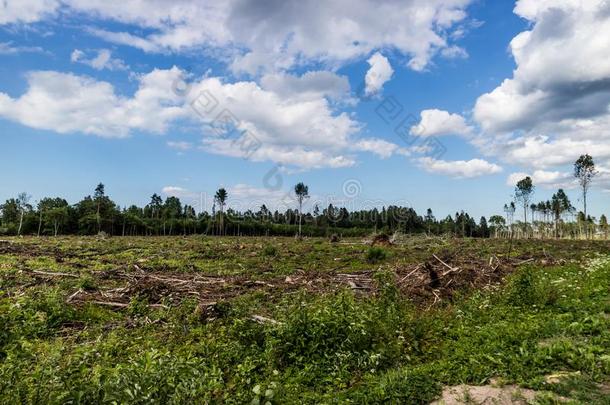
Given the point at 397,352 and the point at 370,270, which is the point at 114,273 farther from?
the point at 397,352

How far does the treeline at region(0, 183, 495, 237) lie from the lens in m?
70.8

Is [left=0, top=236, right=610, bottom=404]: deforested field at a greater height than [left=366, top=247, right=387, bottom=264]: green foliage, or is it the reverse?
[left=366, top=247, right=387, bottom=264]: green foliage

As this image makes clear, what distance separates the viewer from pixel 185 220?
291ft

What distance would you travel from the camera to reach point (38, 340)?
774 centimetres

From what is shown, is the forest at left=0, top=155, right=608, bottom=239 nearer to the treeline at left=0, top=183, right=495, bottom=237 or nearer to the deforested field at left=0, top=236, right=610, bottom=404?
the treeline at left=0, top=183, right=495, bottom=237

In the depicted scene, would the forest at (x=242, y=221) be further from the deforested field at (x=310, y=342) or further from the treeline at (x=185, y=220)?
the deforested field at (x=310, y=342)

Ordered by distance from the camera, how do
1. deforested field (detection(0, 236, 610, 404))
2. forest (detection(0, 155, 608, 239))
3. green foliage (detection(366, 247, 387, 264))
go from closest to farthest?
deforested field (detection(0, 236, 610, 404)) < green foliage (detection(366, 247, 387, 264)) < forest (detection(0, 155, 608, 239))

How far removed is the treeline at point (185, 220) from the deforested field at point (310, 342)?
116 feet

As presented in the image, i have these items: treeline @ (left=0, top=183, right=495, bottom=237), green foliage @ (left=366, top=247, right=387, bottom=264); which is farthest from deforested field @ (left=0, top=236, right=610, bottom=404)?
treeline @ (left=0, top=183, right=495, bottom=237)

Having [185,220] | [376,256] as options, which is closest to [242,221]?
[185,220]

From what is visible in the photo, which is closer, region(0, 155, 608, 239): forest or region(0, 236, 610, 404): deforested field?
region(0, 236, 610, 404): deforested field

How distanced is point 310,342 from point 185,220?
86.3m

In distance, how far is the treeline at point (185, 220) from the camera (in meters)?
70.8

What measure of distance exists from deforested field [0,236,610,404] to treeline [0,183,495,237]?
35230mm
